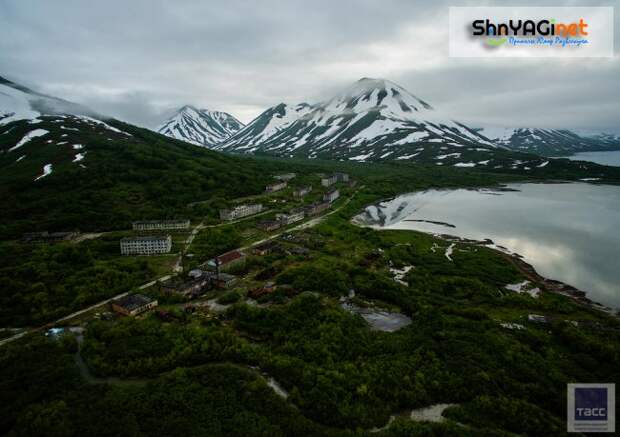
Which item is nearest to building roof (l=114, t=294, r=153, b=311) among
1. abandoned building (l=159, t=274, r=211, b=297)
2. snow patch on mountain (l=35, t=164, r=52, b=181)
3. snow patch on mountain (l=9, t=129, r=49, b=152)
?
abandoned building (l=159, t=274, r=211, b=297)

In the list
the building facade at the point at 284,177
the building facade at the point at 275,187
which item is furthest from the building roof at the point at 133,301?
the building facade at the point at 284,177

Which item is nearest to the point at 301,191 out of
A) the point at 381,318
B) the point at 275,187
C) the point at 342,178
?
the point at 275,187

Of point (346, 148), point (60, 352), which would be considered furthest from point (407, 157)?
point (60, 352)

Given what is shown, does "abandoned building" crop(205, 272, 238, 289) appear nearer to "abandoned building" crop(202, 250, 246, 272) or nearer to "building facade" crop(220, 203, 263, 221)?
"abandoned building" crop(202, 250, 246, 272)

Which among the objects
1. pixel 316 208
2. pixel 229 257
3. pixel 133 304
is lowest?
pixel 133 304

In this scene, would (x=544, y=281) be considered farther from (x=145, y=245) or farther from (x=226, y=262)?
(x=145, y=245)
